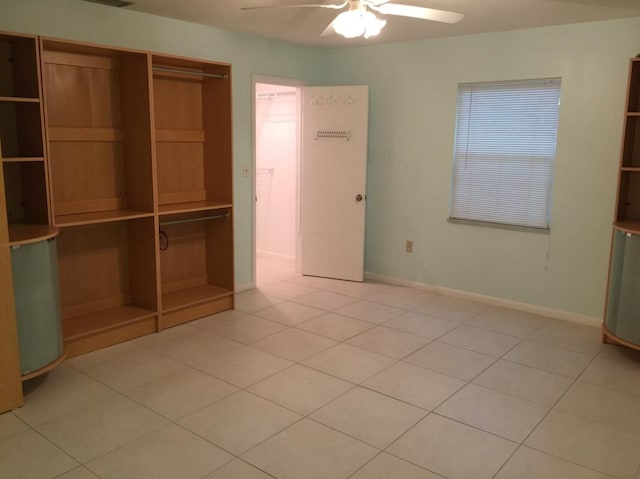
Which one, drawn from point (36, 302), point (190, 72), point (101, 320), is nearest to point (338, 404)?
point (36, 302)

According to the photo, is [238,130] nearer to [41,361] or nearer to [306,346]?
[306,346]

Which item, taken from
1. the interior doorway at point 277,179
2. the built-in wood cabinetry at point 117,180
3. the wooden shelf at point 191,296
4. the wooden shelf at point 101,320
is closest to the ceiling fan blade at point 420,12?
the built-in wood cabinetry at point 117,180

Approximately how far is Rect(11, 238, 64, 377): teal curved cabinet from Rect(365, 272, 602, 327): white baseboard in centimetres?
343

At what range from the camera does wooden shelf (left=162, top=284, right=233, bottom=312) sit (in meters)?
4.26

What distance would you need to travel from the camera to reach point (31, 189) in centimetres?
343

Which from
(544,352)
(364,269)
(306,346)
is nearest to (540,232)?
(544,352)

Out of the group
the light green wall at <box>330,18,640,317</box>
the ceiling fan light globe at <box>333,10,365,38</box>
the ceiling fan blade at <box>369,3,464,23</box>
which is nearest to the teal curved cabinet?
the ceiling fan light globe at <box>333,10,365,38</box>

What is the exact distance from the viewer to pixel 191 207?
4246 mm

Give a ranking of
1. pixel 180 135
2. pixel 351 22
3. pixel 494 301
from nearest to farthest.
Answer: pixel 351 22 < pixel 180 135 < pixel 494 301

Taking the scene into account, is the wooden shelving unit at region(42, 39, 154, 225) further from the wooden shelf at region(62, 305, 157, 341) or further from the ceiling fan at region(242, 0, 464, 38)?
the ceiling fan at region(242, 0, 464, 38)

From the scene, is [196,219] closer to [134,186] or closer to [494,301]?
[134,186]

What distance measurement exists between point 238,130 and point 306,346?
2.27 metres

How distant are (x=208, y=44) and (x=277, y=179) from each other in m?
2.21

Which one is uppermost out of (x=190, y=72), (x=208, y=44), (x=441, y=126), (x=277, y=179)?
(x=208, y=44)
